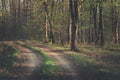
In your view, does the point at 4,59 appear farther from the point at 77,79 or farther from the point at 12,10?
the point at 12,10

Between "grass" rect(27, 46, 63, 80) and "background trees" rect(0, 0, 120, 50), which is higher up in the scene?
"background trees" rect(0, 0, 120, 50)

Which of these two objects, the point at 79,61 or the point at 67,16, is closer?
the point at 79,61

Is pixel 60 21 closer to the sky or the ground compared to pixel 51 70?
closer to the sky

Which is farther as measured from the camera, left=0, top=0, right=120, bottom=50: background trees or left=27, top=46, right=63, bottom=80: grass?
left=0, top=0, right=120, bottom=50: background trees

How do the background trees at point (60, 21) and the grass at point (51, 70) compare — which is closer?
the grass at point (51, 70)

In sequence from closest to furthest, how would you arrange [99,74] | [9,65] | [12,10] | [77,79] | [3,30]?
[77,79] < [99,74] < [9,65] < [3,30] < [12,10]

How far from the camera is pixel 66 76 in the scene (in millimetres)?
19969

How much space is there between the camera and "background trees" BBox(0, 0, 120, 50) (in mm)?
46906

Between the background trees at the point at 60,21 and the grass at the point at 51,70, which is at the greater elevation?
the background trees at the point at 60,21

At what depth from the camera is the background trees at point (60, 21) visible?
154ft

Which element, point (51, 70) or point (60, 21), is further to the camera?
point (60, 21)

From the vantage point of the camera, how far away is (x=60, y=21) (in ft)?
203

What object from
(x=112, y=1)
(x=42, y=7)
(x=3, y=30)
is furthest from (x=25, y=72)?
(x=3, y=30)

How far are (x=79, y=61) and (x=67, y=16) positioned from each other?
109 feet
